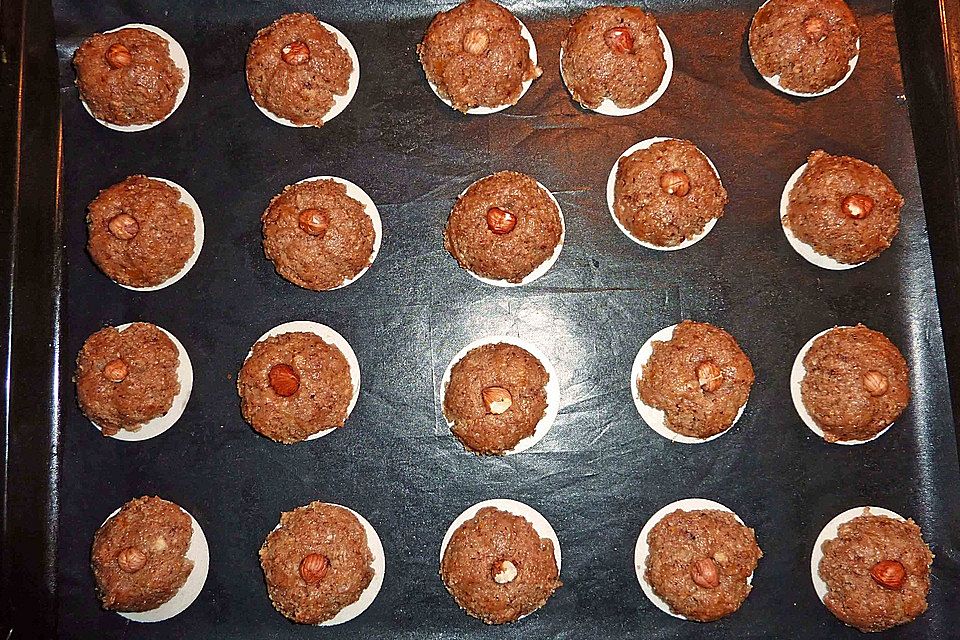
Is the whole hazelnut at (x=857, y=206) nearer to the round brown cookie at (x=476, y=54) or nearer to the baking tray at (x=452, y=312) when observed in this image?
the baking tray at (x=452, y=312)

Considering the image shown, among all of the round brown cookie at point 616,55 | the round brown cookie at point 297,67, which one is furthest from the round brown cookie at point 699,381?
the round brown cookie at point 297,67

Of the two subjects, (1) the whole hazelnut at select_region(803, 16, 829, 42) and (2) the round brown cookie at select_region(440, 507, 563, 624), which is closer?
(2) the round brown cookie at select_region(440, 507, 563, 624)

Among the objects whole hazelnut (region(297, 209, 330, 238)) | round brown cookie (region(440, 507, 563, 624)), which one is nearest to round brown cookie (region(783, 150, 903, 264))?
round brown cookie (region(440, 507, 563, 624))

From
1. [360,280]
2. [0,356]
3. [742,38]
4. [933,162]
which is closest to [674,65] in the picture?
[742,38]

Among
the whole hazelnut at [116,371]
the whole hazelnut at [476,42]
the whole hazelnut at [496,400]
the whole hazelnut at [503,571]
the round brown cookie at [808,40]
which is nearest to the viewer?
the whole hazelnut at [503,571]

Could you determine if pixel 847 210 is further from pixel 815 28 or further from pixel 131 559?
pixel 131 559

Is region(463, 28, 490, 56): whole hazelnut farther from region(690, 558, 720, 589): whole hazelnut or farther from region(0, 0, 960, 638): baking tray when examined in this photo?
region(690, 558, 720, 589): whole hazelnut

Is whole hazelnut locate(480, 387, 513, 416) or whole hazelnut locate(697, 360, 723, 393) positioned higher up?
whole hazelnut locate(697, 360, 723, 393)

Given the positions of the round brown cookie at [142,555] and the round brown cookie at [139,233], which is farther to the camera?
the round brown cookie at [139,233]

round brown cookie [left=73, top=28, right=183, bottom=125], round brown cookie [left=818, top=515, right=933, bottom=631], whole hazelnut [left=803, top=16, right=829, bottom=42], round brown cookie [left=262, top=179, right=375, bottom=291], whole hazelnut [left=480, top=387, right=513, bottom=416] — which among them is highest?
whole hazelnut [left=803, top=16, right=829, bottom=42]
